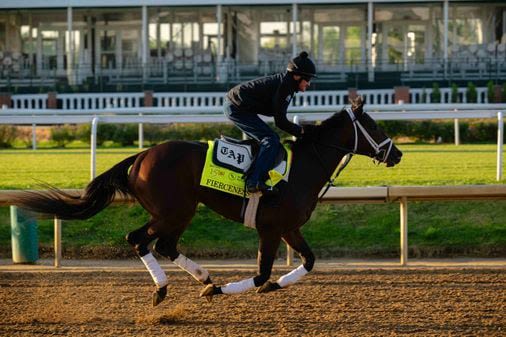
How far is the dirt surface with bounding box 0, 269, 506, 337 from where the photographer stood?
7.41m

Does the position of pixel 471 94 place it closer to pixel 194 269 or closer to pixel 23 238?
pixel 23 238

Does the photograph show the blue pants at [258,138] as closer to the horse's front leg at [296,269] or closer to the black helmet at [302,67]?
the black helmet at [302,67]

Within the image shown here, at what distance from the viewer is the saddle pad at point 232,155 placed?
8156 mm

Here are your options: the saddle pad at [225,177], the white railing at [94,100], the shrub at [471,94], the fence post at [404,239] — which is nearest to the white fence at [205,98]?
the white railing at [94,100]

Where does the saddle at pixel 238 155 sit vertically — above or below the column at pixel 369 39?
below

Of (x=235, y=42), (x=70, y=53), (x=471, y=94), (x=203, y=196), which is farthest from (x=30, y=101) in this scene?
(x=203, y=196)

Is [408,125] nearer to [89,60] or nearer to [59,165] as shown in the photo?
[59,165]

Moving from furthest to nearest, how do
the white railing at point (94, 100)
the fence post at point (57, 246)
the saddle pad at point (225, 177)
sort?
1. the white railing at point (94, 100)
2. the fence post at point (57, 246)
3. the saddle pad at point (225, 177)

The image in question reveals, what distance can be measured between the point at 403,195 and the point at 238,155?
10.0 feet

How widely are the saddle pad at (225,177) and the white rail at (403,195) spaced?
2802 millimetres

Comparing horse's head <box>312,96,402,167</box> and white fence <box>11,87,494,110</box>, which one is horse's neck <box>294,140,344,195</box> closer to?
horse's head <box>312,96,402,167</box>

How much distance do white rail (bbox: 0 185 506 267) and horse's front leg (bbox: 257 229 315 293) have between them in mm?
2455

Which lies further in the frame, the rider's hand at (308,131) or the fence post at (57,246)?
the fence post at (57,246)

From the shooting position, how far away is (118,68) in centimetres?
3278
